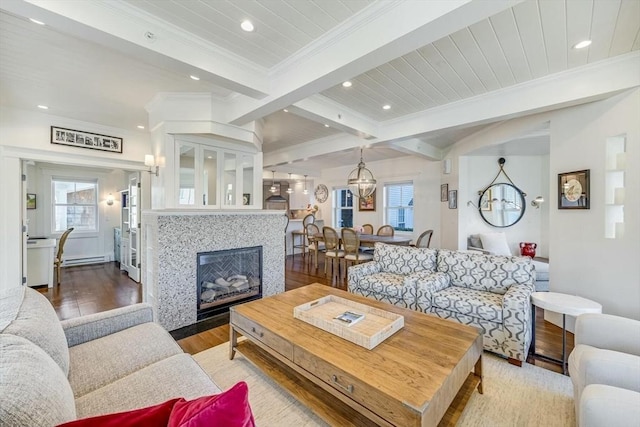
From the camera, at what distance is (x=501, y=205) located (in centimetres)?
519

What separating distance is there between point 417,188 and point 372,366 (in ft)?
18.4

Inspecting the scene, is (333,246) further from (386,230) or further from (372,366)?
(372,366)

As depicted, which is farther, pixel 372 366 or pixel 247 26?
pixel 247 26

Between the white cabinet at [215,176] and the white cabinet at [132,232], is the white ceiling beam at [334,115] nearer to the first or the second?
the white cabinet at [215,176]

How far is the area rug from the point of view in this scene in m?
1.76

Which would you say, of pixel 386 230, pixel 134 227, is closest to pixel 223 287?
pixel 134 227

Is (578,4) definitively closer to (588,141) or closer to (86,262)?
(588,141)

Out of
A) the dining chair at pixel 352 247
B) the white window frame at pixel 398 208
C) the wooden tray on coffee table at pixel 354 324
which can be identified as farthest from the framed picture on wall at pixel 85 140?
the white window frame at pixel 398 208

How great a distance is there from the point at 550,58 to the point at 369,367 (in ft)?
10.2

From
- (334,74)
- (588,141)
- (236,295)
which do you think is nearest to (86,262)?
(236,295)

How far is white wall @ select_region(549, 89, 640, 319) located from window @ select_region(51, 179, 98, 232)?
941cm

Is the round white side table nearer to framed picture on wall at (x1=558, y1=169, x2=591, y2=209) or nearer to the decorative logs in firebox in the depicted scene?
framed picture on wall at (x1=558, y1=169, x2=591, y2=209)

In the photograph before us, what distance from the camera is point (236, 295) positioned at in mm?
3834

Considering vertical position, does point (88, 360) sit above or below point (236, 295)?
above
